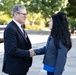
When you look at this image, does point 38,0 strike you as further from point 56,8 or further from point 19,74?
→ point 19,74

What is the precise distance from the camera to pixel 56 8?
3716cm

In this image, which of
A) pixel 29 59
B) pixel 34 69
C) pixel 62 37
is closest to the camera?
pixel 62 37

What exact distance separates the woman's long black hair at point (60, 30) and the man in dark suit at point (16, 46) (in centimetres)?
50

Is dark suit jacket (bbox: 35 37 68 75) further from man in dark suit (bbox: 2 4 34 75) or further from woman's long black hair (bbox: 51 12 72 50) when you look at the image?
man in dark suit (bbox: 2 4 34 75)

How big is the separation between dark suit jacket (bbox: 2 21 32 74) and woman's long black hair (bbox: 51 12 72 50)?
0.52 meters

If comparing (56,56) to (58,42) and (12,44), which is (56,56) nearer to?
(58,42)

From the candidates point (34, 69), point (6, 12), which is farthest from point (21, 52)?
point (6, 12)

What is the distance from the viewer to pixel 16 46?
5.05m

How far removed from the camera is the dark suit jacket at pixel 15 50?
5016 mm

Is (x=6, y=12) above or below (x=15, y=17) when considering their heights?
below

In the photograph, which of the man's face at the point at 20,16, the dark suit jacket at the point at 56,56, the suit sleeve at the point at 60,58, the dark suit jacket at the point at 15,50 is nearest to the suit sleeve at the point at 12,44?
the dark suit jacket at the point at 15,50

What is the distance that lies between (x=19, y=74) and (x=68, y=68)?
596 cm

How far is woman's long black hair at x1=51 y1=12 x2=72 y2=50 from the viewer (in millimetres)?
4992

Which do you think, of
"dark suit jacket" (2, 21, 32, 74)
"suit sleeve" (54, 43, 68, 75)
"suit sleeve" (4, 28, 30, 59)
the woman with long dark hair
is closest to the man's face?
"dark suit jacket" (2, 21, 32, 74)
